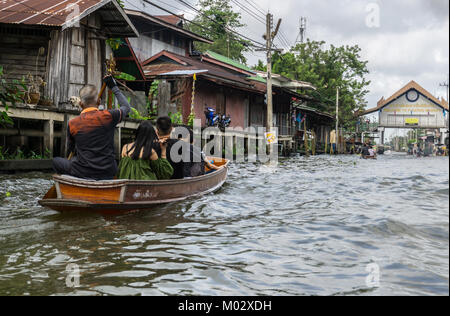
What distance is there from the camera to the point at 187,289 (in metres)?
3.23

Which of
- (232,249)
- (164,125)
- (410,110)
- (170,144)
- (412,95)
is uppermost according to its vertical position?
(412,95)

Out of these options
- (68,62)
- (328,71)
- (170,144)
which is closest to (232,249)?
(170,144)

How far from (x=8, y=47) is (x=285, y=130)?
23254 mm

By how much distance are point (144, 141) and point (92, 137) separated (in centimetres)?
85

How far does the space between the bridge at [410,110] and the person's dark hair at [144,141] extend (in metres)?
38.7

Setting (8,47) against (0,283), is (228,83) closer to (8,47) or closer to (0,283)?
(8,47)

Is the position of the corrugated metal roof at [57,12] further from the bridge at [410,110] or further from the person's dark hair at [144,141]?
the bridge at [410,110]

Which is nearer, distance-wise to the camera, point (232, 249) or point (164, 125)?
point (232, 249)

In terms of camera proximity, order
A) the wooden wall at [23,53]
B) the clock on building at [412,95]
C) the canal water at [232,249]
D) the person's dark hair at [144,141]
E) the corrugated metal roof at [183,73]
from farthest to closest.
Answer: the clock on building at [412,95], the corrugated metal roof at [183,73], the wooden wall at [23,53], the person's dark hair at [144,141], the canal water at [232,249]

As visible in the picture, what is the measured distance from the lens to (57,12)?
488 inches

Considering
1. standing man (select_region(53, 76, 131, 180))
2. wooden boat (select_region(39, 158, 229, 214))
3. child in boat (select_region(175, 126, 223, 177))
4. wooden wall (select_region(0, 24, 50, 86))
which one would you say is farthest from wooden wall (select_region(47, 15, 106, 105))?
wooden boat (select_region(39, 158, 229, 214))

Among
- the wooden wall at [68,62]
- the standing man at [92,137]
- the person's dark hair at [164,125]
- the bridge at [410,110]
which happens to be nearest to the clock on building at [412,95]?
the bridge at [410,110]

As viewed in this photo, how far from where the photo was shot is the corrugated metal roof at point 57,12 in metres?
11.8

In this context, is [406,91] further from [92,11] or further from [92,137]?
[92,137]
